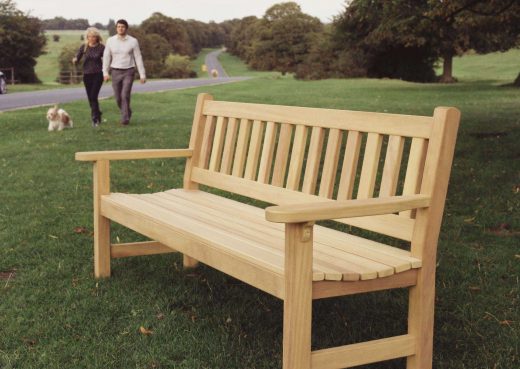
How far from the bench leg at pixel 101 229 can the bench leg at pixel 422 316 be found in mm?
2350

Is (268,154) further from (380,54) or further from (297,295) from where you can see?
(380,54)

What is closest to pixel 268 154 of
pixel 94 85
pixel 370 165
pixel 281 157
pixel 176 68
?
pixel 281 157

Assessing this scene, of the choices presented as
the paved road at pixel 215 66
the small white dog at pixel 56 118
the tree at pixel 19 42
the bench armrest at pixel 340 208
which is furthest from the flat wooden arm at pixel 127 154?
the paved road at pixel 215 66

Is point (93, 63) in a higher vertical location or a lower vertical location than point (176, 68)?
higher

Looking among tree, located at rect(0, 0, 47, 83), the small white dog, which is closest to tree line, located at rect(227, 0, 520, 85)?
the small white dog

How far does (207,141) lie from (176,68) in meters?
62.8

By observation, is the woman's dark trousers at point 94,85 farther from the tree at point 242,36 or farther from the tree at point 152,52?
the tree at point 242,36

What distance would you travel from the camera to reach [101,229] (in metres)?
4.73

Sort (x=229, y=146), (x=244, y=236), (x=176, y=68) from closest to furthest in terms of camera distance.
Result: (x=244, y=236)
(x=229, y=146)
(x=176, y=68)

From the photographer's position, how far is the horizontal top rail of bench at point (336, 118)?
3.13 m

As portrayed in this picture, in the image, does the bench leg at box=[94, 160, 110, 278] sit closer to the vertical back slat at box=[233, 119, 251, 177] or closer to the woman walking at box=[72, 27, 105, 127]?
the vertical back slat at box=[233, 119, 251, 177]

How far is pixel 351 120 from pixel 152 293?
1734 millimetres

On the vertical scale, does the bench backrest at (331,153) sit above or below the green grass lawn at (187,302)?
above

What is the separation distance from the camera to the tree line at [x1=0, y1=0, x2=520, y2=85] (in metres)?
12.3
